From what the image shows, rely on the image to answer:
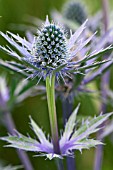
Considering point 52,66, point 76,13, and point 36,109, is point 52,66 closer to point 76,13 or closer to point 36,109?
point 76,13

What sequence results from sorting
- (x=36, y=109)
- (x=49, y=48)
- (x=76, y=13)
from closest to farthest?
(x=49, y=48) → (x=76, y=13) → (x=36, y=109)

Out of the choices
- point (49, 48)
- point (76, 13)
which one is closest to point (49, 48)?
point (49, 48)

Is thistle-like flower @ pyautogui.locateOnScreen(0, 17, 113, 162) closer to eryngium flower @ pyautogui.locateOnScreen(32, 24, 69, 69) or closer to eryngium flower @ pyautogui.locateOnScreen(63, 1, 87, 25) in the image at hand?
eryngium flower @ pyautogui.locateOnScreen(32, 24, 69, 69)

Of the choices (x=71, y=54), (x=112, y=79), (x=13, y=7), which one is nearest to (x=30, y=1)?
(x=13, y=7)

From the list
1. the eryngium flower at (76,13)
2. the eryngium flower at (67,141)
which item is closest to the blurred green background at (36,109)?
the eryngium flower at (76,13)

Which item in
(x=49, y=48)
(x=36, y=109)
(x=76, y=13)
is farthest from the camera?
(x=36, y=109)

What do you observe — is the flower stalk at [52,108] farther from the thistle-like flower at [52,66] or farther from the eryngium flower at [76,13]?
the eryngium flower at [76,13]

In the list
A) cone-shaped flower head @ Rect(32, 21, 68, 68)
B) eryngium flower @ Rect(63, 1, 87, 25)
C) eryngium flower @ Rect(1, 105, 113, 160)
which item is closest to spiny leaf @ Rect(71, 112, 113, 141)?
eryngium flower @ Rect(1, 105, 113, 160)

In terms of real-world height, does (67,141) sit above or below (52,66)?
below
